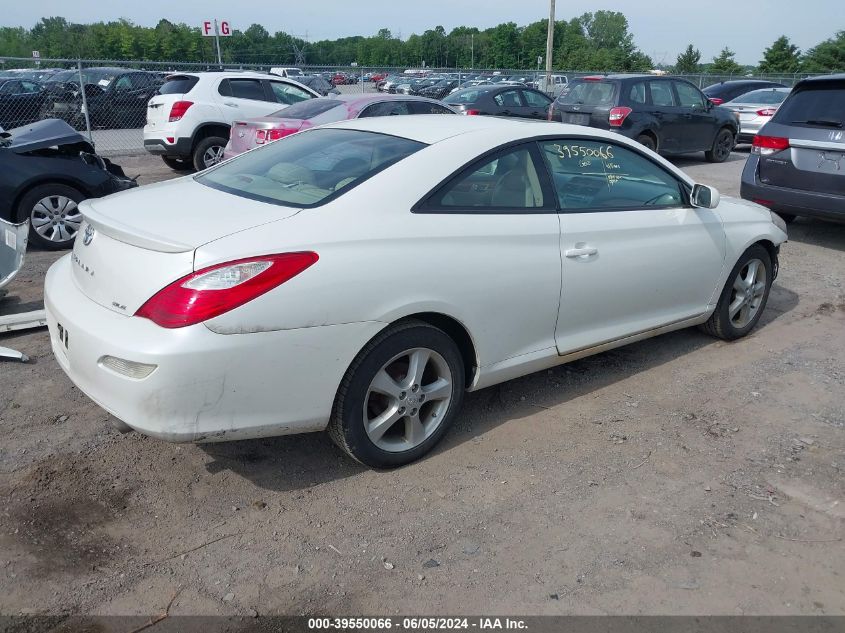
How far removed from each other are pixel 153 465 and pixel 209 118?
955 centimetres

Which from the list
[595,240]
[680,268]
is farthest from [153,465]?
[680,268]

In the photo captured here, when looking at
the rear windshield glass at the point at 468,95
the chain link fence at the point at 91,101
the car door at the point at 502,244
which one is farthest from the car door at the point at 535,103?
the car door at the point at 502,244

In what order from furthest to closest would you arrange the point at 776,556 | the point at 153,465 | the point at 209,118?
the point at 209,118 → the point at 153,465 → the point at 776,556

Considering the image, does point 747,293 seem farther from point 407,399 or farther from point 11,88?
point 11,88

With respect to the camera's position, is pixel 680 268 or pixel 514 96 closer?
pixel 680 268

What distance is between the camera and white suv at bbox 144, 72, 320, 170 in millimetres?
11844

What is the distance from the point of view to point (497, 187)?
3.83m

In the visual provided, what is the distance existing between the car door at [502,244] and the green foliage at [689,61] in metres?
53.0

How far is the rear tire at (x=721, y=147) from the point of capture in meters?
15.0

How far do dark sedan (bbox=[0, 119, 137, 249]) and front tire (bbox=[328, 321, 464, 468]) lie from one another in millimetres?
4830

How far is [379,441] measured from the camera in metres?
3.47

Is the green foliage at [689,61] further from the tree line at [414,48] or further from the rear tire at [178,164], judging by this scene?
the rear tire at [178,164]

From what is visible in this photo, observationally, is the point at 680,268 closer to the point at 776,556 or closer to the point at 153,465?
the point at 776,556

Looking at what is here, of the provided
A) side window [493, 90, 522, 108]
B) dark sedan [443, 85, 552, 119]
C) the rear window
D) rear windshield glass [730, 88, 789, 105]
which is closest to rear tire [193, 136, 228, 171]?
the rear window
